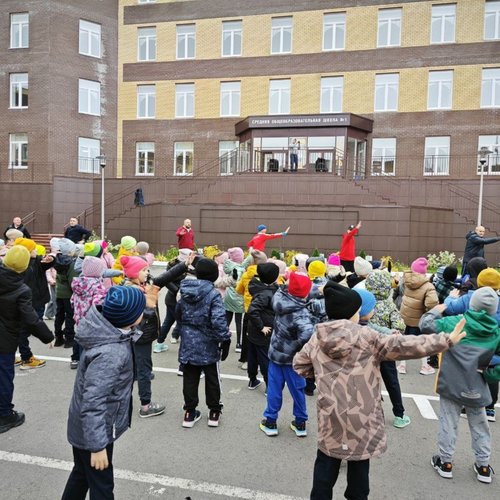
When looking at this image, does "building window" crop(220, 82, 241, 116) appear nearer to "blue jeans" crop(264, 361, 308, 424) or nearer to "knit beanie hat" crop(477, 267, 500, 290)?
"knit beanie hat" crop(477, 267, 500, 290)

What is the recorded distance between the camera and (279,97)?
88.4 ft

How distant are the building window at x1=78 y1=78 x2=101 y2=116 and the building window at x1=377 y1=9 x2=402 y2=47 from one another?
661 inches

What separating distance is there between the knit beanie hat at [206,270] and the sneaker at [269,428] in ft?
4.97

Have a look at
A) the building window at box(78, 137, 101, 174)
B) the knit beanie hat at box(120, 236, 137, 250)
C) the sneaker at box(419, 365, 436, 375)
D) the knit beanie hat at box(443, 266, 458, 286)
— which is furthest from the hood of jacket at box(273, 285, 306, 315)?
the building window at box(78, 137, 101, 174)

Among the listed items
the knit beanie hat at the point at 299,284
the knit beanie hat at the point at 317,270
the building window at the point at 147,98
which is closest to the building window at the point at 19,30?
the building window at the point at 147,98

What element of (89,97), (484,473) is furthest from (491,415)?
(89,97)

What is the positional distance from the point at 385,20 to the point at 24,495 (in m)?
27.9

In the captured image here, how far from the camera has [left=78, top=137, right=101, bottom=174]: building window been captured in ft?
90.1

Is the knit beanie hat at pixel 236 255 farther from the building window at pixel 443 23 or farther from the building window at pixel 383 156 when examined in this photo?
the building window at pixel 443 23

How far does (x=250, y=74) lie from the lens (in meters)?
27.2

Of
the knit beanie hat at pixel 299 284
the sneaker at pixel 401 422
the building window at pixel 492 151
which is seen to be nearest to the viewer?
the knit beanie hat at pixel 299 284

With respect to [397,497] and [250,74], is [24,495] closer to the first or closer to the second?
[397,497]

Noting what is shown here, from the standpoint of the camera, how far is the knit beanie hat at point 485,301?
358 cm

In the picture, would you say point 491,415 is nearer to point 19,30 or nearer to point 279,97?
point 279,97
